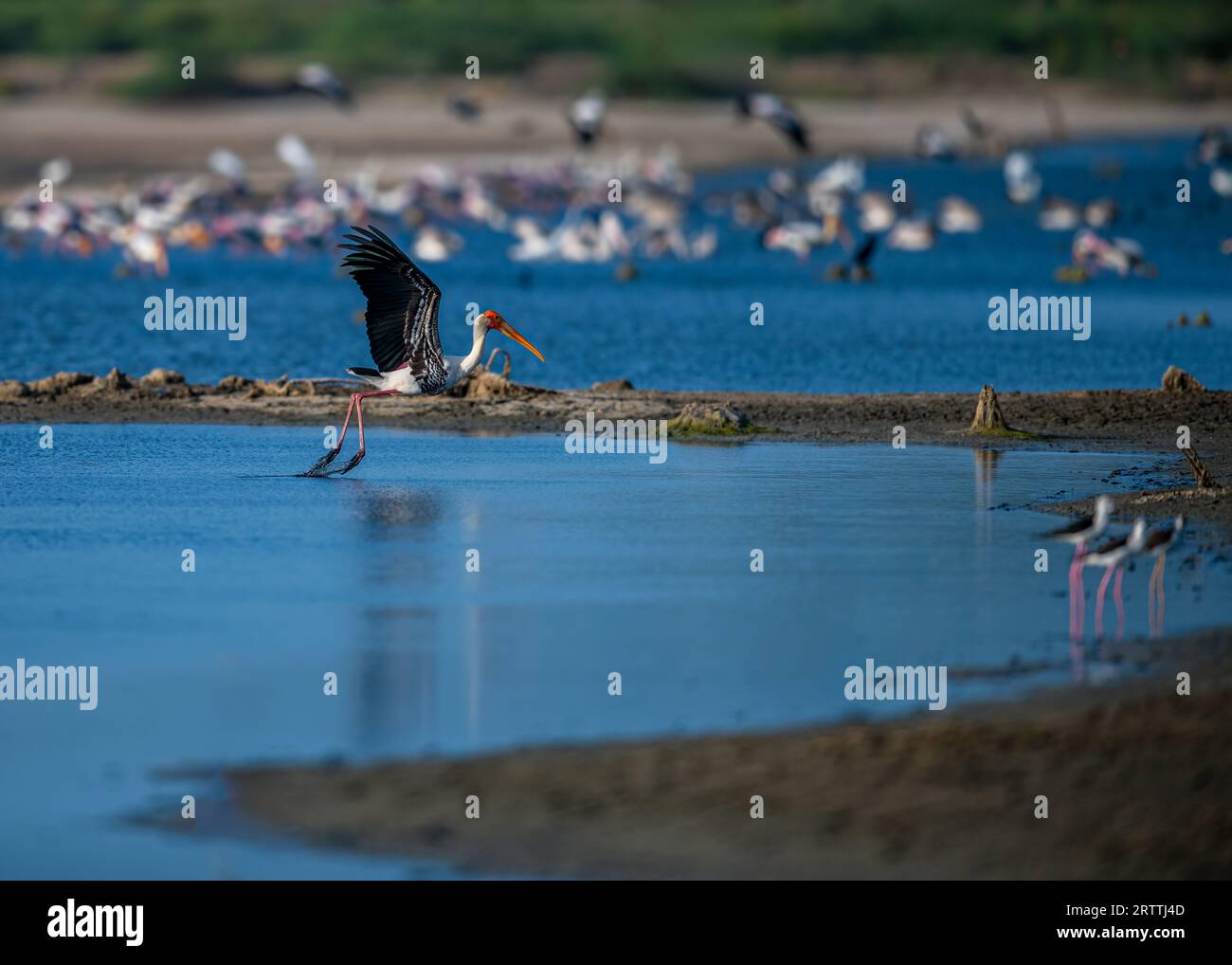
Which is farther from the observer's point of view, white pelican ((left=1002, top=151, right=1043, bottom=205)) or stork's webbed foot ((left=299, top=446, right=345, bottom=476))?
white pelican ((left=1002, top=151, right=1043, bottom=205))

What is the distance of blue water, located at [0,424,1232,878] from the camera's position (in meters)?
9.13

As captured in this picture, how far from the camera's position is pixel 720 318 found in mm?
32812

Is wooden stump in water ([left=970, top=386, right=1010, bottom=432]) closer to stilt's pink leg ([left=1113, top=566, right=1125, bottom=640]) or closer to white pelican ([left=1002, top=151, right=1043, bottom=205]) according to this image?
→ stilt's pink leg ([left=1113, top=566, right=1125, bottom=640])

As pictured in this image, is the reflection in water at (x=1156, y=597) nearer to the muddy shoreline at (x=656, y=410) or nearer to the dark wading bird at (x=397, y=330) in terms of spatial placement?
the dark wading bird at (x=397, y=330)

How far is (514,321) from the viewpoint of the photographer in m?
31.9

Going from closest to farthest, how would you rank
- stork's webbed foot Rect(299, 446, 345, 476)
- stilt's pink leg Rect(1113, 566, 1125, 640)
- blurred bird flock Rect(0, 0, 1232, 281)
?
1. stilt's pink leg Rect(1113, 566, 1125, 640)
2. stork's webbed foot Rect(299, 446, 345, 476)
3. blurred bird flock Rect(0, 0, 1232, 281)

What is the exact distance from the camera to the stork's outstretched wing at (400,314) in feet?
53.8

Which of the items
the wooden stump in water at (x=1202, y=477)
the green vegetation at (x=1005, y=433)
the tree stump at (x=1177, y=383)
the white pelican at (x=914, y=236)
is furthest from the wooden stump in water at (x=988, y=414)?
the white pelican at (x=914, y=236)

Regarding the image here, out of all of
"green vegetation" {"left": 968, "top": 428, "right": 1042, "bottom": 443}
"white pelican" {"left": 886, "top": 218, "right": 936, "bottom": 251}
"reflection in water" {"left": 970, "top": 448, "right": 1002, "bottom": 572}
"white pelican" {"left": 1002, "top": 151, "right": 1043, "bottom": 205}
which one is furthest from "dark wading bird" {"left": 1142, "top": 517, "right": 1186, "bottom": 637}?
"white pelican" {"left": 1002, "top": 151, "right": 1043, "bottom": 205}

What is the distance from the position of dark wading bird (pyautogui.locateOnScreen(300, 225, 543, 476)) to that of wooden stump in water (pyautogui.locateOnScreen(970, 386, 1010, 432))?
427cm

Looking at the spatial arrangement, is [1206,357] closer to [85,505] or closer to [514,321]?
[514,321]

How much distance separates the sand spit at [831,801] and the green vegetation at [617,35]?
56512 millimetres

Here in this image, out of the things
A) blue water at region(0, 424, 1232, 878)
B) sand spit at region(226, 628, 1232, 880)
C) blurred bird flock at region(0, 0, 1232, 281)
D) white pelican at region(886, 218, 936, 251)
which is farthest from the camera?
white pelican at region(886, 218, 936, 251)

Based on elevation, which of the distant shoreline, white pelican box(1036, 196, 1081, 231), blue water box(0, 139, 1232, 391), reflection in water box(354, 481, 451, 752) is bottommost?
reflection in water box(354, 481, 451, 752)
